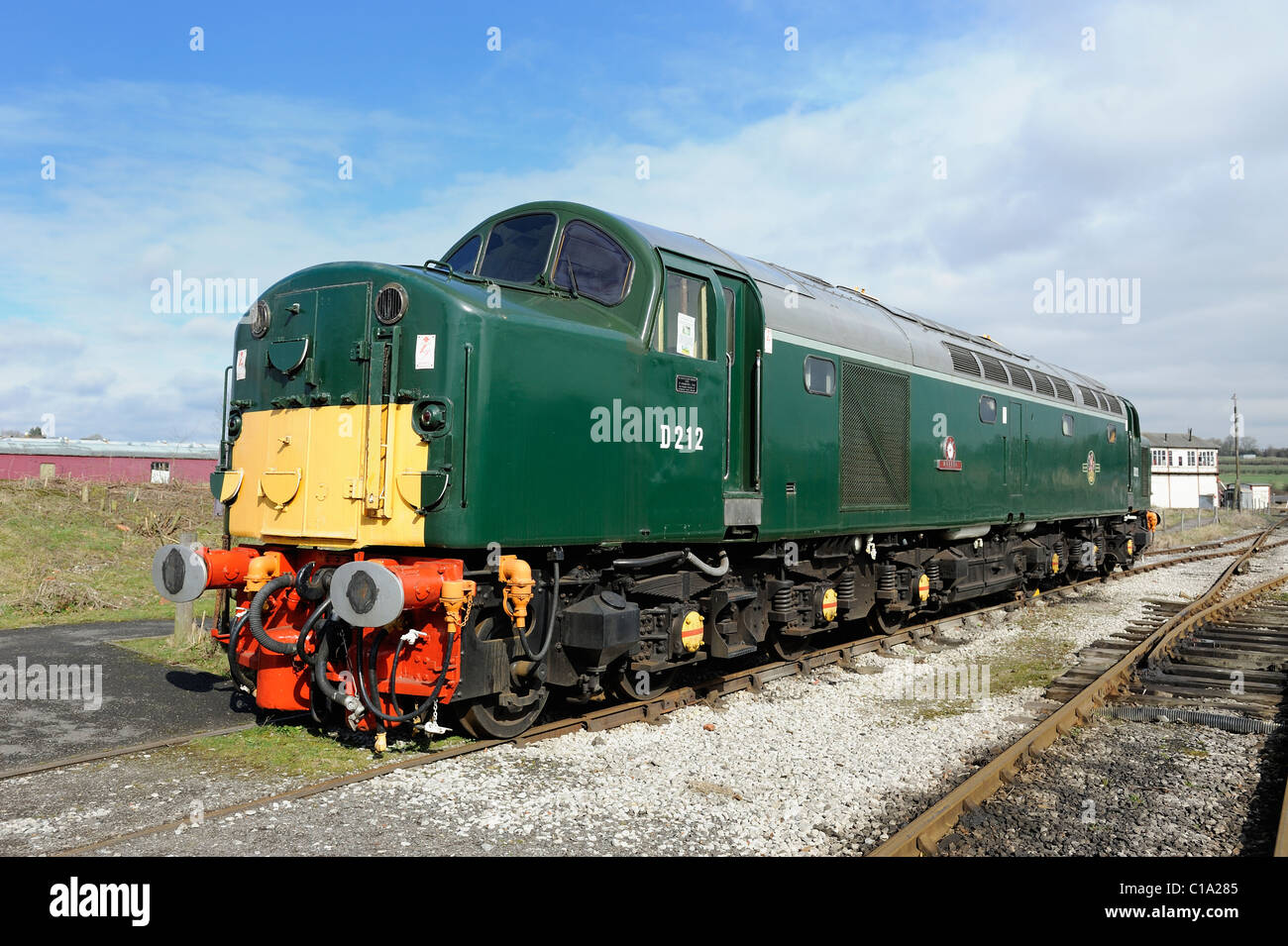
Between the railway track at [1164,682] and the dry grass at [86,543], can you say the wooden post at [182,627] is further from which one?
the railway track at [1164,682]

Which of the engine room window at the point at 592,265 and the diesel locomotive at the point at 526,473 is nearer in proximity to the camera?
the diesel locomotive at the point at 526,473

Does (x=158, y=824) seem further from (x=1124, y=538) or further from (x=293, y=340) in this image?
(x=1124, y=538)

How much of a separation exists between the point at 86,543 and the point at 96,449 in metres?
35.9

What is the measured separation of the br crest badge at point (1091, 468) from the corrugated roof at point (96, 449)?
45.6 m

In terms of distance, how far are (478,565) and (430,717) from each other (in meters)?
1.18

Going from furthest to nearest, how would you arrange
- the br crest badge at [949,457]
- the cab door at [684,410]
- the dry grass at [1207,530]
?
the dry grass at [1207,530], the br crest badge at [949,457], the cab door at [684,410]

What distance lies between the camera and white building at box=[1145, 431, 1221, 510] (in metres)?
74.2

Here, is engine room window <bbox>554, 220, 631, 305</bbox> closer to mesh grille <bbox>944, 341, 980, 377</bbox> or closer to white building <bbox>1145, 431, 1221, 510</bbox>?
mesh grille <bbox>944, 341, 980, 377</bbox>

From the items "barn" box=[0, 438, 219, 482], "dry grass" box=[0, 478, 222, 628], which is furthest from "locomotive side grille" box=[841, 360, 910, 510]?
"barn" box=[0, 438, 219, 482]

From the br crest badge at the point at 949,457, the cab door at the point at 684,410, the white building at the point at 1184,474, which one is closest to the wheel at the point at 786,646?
the cab door at the point at 684,410

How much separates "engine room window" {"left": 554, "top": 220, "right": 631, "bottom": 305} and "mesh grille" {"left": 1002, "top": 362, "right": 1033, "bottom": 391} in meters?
8.79

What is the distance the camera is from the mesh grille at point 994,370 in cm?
1307

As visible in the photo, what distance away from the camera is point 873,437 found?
9.90 m
